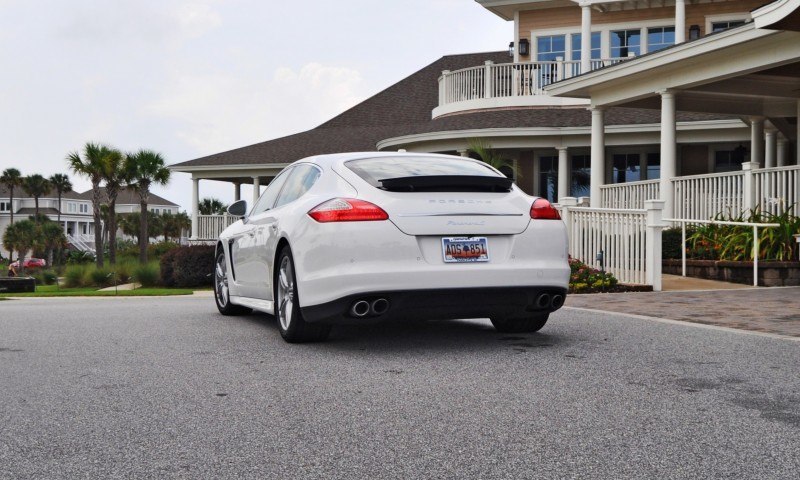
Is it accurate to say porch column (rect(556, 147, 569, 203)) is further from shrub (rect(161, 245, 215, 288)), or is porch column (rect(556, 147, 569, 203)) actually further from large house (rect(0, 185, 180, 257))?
large house (rect(0, 185, 180, 257))

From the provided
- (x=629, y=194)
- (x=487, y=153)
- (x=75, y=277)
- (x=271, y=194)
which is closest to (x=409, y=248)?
(x=271, y=194)

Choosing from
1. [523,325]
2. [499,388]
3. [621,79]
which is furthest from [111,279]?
[499,388]

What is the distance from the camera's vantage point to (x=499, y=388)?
5.48 meters

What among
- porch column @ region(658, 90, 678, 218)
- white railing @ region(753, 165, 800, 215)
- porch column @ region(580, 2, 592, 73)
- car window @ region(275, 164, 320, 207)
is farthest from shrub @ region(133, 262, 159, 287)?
car window @ region(275, 164, 320, 207)

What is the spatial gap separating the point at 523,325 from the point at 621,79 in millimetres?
12043

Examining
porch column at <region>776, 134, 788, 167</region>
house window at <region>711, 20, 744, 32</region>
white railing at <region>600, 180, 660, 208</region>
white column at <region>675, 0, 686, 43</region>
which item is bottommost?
white railing at <region>600, 180, 660, 208</region>

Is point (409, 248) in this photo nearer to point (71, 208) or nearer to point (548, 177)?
point (548, 177)

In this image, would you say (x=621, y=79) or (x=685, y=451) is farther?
(x=621, y=79)

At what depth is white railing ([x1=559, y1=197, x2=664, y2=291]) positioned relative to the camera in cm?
1377

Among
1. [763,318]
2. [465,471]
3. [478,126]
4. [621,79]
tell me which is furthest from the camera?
[478,126]

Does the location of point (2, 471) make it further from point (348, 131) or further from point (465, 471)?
point (348, 131)

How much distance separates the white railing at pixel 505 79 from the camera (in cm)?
2578

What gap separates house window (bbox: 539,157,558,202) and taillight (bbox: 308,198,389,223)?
19756 millimetres

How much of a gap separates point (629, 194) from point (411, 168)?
13.3m
